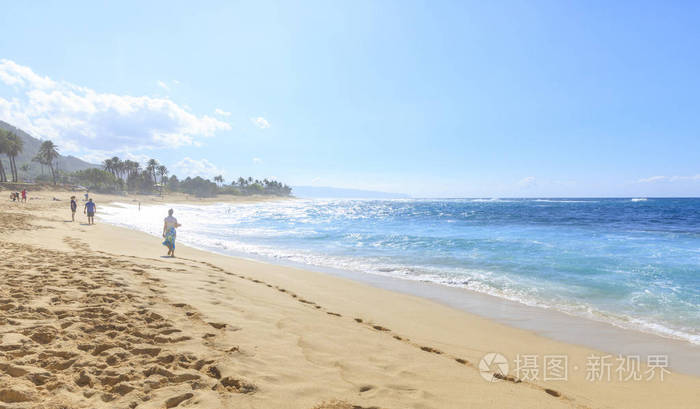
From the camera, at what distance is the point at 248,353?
12.2 feet

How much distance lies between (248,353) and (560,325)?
635cm

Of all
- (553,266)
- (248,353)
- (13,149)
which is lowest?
(553,266)

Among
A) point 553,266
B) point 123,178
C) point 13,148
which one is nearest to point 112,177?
point 13,148

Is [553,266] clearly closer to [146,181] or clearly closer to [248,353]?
[248,353]

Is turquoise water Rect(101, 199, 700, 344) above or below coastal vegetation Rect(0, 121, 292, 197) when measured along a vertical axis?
below

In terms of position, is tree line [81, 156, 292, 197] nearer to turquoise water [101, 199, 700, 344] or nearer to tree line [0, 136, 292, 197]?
tree line [0, 136, 292, 197]

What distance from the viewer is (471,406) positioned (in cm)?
316

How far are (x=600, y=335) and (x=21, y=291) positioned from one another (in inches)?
407

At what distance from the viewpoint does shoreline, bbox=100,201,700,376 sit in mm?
5359

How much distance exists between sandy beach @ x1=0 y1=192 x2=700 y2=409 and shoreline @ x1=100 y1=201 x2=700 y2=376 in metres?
0.46

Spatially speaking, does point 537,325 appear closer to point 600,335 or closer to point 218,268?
point 600,335

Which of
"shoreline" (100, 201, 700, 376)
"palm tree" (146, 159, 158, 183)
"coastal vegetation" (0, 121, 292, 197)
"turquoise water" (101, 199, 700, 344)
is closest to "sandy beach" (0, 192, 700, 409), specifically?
"shoreline" (100, 201, 700, 376)

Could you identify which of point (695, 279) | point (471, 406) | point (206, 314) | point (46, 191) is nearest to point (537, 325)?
point (471, 406)

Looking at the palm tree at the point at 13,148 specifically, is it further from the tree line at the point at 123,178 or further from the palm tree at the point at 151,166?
the palm tree at the point at 151,166
